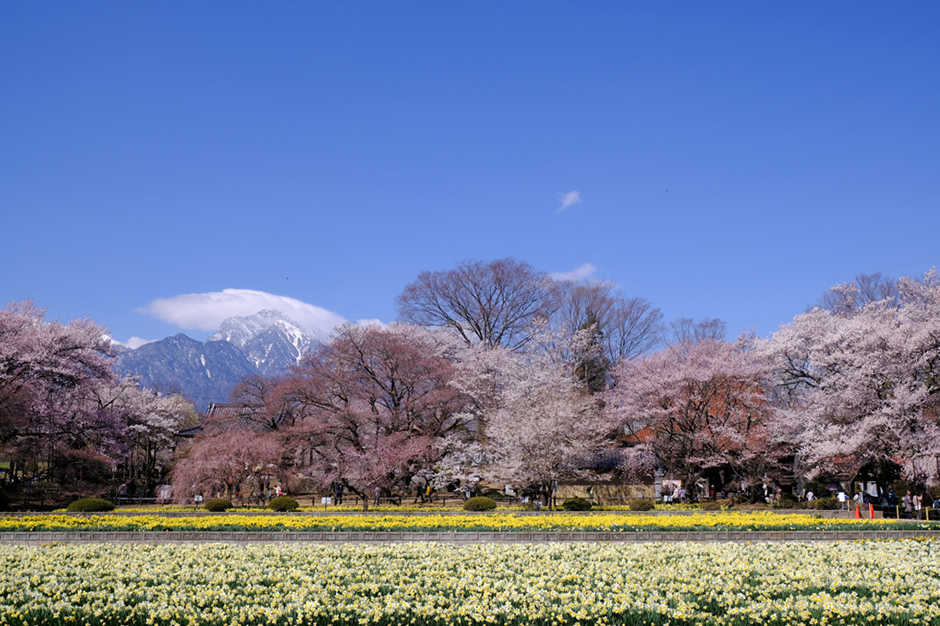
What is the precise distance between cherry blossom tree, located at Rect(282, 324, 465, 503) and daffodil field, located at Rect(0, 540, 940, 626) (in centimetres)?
2095

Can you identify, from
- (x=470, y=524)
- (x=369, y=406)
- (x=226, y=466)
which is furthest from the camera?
(x=369, y=406)

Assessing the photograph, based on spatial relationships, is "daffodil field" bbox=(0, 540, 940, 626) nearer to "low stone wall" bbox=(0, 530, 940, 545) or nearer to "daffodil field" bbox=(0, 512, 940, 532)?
A: "low stone wall" bbox=(0, 530, 940, 545)

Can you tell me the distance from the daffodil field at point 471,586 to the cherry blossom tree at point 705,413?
22.9 m

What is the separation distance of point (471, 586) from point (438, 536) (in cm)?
825

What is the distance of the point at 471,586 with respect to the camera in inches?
327

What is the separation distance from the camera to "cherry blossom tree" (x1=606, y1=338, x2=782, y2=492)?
33.7m

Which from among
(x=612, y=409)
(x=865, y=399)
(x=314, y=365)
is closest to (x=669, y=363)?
(x=612, y=409)

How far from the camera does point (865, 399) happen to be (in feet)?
91.5

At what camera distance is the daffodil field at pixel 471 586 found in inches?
283

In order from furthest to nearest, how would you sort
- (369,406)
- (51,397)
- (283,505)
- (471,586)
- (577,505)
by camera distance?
(369,406)
(51,397)
(577,505)
(283,505)
(471,586)

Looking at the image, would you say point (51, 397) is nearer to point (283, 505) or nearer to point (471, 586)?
point (283, 505)

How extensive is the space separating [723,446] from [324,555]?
2743cm

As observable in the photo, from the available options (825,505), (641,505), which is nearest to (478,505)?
(641,505)

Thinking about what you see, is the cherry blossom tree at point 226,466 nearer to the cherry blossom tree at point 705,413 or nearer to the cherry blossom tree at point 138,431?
the cherry blossom tree at point 138,431
